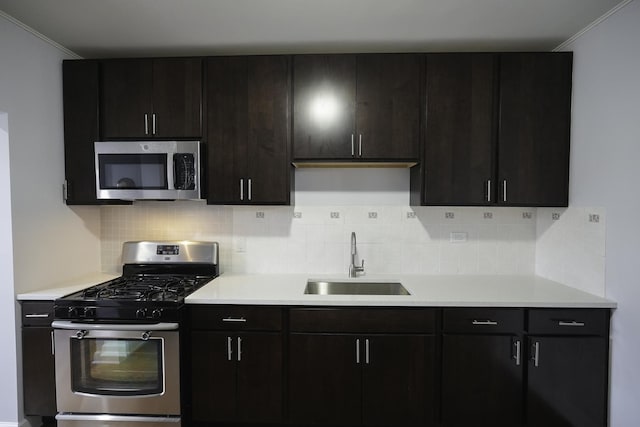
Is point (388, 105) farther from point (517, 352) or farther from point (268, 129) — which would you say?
point (517, 352)

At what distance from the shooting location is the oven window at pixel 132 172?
2.23 meters

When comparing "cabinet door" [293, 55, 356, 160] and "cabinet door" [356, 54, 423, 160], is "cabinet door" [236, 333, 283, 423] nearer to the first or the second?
"cabinet door" [293, 55, 356, 160]

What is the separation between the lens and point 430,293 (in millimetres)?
2082

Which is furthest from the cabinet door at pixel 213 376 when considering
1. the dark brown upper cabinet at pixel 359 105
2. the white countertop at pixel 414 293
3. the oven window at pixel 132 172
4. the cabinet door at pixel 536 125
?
the cabinet door at pixel 536 125

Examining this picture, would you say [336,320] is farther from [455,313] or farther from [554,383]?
[554,383]

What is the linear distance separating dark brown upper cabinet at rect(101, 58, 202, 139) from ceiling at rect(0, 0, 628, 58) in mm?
138

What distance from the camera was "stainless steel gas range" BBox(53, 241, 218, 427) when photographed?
76.7 inches

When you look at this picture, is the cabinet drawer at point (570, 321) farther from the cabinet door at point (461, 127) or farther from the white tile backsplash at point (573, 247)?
the cabinet door at point (461, 127)

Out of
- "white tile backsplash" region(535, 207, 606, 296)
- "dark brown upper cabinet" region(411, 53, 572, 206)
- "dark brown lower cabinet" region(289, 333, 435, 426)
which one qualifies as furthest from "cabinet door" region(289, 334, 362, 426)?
"white tile backsplash" region(535, 207, 606, 296)

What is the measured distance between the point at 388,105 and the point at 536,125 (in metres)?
1.02

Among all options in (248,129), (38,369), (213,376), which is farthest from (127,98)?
(213,376)

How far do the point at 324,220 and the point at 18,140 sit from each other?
2.10 meters

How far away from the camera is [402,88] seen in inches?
87.7

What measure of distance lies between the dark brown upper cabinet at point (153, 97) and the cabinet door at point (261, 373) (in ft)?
4.87
